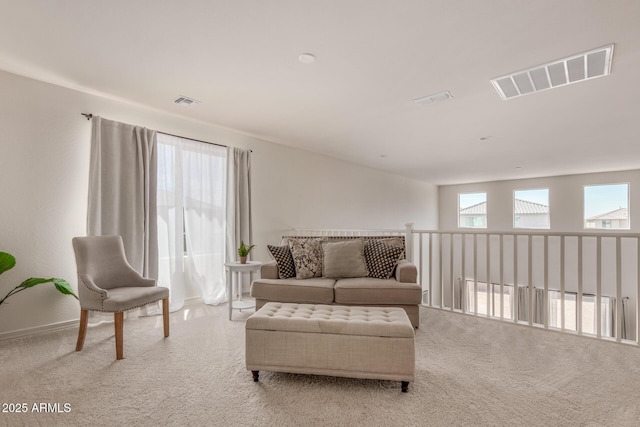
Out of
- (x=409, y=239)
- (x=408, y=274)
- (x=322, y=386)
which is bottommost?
(x=322, y=386)

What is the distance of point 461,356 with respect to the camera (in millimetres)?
2414

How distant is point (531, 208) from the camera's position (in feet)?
27.5

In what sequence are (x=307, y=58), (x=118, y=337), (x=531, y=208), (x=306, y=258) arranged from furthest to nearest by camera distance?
(x=531, y=208)
(x=306, y=258)
(x=307, y=58)
(x=118, y=337)

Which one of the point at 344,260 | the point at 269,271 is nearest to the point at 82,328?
the point at 269,271

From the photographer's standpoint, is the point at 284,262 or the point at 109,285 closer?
the point at 109,285

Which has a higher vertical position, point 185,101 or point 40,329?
Answer: point 185,101

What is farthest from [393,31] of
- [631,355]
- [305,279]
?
[631,355]

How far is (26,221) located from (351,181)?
16.9ft

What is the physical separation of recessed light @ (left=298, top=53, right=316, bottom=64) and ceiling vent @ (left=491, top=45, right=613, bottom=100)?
165 centimetres

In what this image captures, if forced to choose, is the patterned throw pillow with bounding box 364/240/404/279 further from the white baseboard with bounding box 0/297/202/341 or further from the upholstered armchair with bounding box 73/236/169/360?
the white baseboard with bounding box 0/297/202/341

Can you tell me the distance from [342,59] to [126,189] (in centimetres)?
265

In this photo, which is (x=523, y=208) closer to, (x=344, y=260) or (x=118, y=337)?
(x=344, y=260)

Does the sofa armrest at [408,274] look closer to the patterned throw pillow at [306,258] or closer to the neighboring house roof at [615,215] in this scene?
the patterned throw pillow at [306,258]

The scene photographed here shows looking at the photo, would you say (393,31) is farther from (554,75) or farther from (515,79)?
(554,75)
